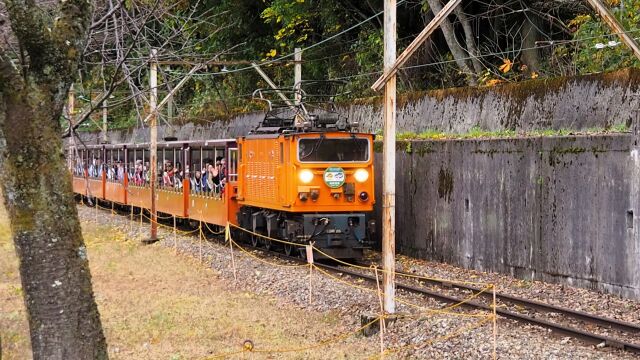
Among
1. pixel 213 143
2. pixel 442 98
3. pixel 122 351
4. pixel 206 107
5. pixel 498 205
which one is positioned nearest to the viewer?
pixel 122 351

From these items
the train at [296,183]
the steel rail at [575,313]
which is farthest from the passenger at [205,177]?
the steel rail at [575,313]

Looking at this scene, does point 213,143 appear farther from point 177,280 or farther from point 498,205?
point 498,205

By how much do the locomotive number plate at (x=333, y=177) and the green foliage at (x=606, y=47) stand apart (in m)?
5.90

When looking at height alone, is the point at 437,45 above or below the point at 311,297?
above

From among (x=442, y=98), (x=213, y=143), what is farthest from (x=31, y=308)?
(x=213, y=143)

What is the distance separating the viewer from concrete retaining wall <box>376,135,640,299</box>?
41.5ft

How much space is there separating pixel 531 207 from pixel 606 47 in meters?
5.40

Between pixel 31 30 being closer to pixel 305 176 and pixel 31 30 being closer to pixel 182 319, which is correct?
pixel 182 319

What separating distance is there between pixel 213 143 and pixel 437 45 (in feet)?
28.8

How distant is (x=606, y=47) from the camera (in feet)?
59.0

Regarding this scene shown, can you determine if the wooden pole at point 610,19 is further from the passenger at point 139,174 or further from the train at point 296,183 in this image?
the passenger at point 139,174

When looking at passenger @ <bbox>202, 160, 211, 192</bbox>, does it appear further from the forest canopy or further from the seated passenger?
the forest canopy

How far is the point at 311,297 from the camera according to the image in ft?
43.8

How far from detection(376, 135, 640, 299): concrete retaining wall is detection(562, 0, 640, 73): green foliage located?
402 centimetres
